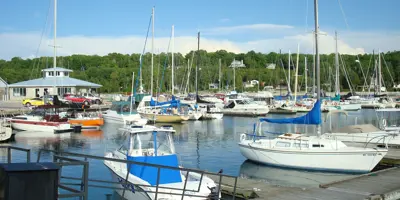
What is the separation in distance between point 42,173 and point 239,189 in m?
14.6

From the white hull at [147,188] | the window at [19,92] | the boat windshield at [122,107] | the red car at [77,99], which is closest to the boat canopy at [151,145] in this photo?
the white hull at [147,188]

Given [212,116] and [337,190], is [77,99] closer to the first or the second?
[212,116]

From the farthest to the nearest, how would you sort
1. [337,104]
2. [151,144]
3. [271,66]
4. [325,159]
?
1. [271,66]
2. [337,104]
3. [325,159]
4. [151,144]

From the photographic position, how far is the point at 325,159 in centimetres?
2539

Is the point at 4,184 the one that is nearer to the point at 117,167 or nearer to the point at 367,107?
the point at 117,167

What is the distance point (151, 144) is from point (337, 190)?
7.63 metres

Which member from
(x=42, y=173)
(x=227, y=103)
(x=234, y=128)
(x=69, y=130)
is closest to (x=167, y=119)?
(x=234, y=128)

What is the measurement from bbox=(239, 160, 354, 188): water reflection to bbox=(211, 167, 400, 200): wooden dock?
4.04 metres

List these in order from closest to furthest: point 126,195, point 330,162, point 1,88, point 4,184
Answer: point 4,184 < point 126,195 < point 330,162 < point 1,88

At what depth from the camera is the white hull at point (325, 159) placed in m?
24.5

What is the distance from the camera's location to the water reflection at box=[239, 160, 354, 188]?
24.2 m

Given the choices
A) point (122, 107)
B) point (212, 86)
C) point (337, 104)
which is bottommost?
point (122, 107)

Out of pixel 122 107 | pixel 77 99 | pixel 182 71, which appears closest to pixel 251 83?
pixel 182 71

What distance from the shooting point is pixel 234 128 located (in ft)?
176
